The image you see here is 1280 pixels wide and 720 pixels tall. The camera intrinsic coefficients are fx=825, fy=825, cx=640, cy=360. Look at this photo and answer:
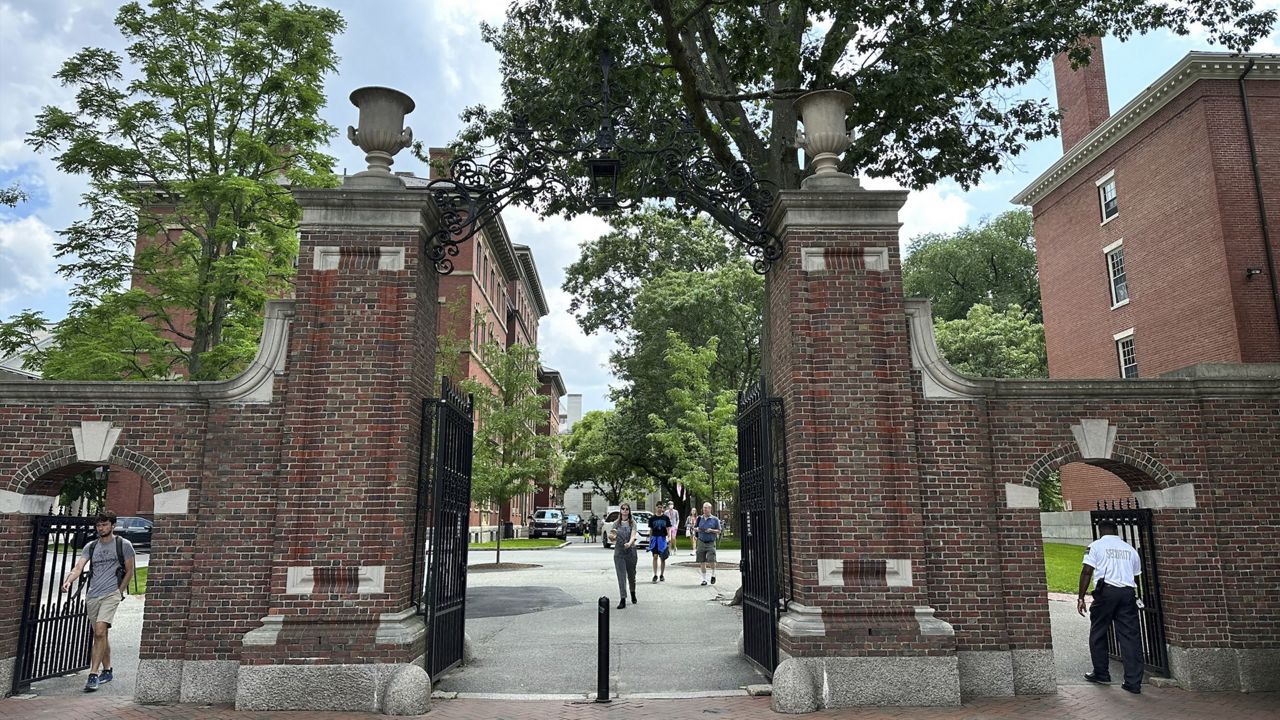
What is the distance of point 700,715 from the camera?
7348mm

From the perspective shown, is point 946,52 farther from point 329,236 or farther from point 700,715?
point 700,715

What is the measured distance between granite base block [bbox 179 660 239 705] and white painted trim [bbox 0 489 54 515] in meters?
2.35

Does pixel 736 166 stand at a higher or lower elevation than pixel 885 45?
lower

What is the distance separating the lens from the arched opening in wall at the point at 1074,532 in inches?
347

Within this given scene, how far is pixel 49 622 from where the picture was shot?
892 cm

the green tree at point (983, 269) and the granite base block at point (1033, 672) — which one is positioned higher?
the green tree at point (983, 269)

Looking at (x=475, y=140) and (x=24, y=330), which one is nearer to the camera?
(x=475, y=140)

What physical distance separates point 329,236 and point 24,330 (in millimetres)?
16533

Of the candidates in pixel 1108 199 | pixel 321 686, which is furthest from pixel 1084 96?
pixel 321 686

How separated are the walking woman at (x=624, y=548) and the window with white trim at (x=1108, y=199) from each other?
2189 cm

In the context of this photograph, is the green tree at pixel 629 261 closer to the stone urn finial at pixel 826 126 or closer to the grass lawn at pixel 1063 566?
the grass lawn at pixel 1063 566

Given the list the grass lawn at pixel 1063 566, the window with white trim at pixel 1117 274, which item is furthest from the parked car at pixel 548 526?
the window with white trim at pixel 1117 274

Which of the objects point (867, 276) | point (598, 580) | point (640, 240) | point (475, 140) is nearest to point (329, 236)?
point (867, 276)

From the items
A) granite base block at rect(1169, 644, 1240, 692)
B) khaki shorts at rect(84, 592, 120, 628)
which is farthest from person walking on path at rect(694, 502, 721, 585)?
khaki shorts at rect(84, 592, 120, 628)
